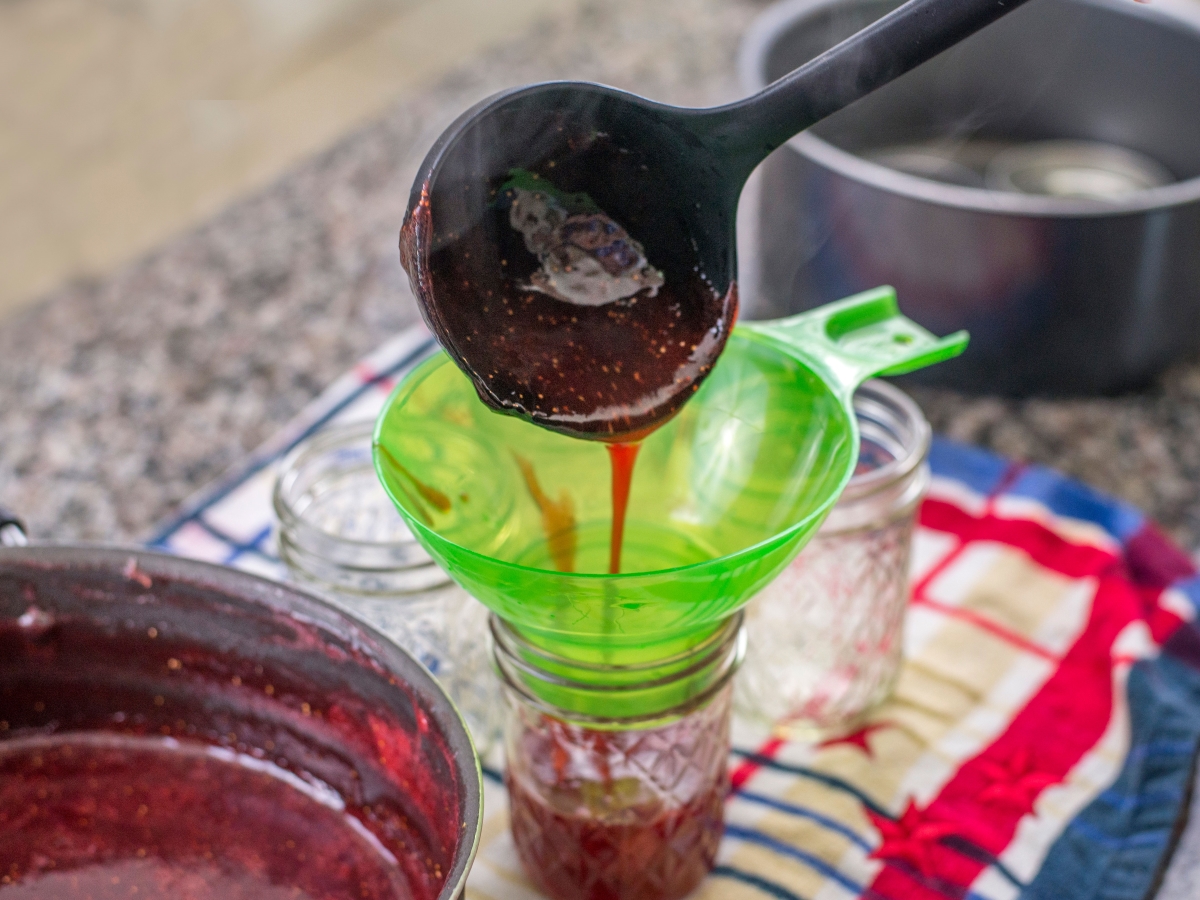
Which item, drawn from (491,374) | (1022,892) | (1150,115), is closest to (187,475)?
(491,374)

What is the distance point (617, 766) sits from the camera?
596 millimetres

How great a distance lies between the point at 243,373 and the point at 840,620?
0.55 metres

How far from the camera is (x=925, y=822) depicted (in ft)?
2.21

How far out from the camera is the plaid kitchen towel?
0.65m

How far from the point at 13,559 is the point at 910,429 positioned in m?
0.48

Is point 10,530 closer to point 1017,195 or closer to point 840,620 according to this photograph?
point 840,620

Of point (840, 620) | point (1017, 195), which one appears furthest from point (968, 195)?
point (840, 620)

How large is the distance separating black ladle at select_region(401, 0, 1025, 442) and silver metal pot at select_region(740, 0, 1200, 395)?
367 millimetres

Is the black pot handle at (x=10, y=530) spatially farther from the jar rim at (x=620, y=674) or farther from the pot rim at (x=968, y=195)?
the pot rim at (x=968, y=195)

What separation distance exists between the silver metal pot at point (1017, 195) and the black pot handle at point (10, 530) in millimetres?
561

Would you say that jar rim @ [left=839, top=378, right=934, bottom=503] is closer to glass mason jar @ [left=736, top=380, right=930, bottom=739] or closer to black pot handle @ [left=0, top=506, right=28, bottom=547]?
glass mason jar @ [left=736, top=380, right=930, bottom=739]

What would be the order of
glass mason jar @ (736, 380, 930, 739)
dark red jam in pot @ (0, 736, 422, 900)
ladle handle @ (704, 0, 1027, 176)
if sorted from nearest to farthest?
ladle handle @ (704, 0, 1027, 176)
dark red jam in pot @ (0, 736, 422, 900)
glass mason jar @ (736, 380, 930, 739)

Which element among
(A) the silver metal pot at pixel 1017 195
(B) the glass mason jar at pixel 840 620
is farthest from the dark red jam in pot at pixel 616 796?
(A) the silver metal pot at pixel 1017 195

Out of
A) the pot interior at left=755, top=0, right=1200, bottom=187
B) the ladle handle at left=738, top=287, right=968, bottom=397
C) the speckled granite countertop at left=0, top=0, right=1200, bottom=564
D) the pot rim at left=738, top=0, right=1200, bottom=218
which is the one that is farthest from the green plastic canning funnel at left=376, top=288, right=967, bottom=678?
the pot interior at left=755, top=0, right=1200, bottom=187
